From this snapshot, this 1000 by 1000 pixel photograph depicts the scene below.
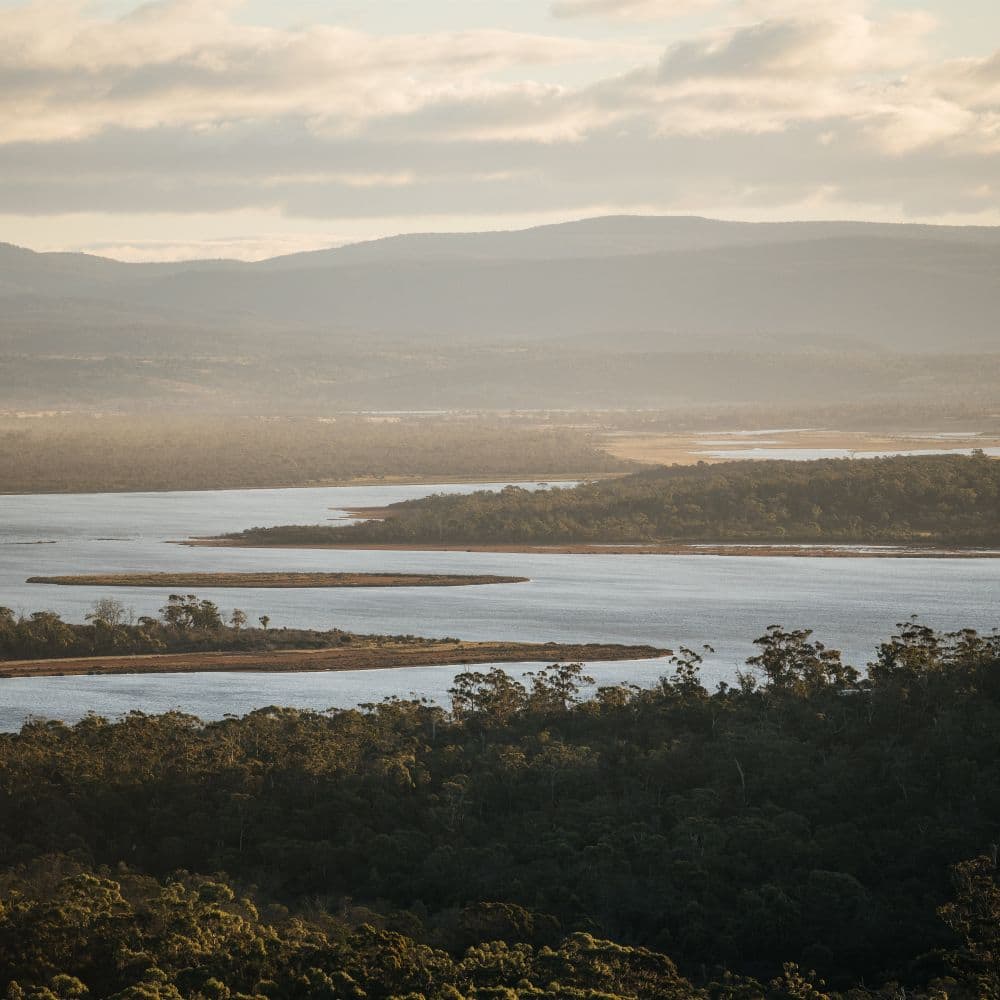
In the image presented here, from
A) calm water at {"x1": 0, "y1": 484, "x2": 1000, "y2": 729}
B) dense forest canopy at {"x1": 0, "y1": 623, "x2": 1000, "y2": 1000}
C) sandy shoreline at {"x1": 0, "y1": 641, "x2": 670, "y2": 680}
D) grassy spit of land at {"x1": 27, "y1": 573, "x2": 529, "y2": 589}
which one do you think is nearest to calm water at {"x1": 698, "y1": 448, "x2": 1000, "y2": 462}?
calm water at {"x1": 0, "y1": 484, "x2": 1000, "y2": 729}

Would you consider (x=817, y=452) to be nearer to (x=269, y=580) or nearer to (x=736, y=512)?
(x=736, y=512)

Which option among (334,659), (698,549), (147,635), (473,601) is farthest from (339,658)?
(698,549)

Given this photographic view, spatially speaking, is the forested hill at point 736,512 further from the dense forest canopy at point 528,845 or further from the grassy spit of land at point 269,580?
the dense forest canopy at point 528,845

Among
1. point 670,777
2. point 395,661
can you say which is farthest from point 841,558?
point 670,777

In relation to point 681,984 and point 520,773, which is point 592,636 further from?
point 681,984

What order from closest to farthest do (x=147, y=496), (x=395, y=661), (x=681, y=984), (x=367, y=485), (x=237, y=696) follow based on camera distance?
(x=681, y=984), (x=237, y=696), (x=395, y=661), (x=147, y=496), (x=367, y=485)

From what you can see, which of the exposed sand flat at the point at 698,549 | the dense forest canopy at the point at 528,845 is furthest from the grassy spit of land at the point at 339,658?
the exposed sand flat at the point at 698,549
